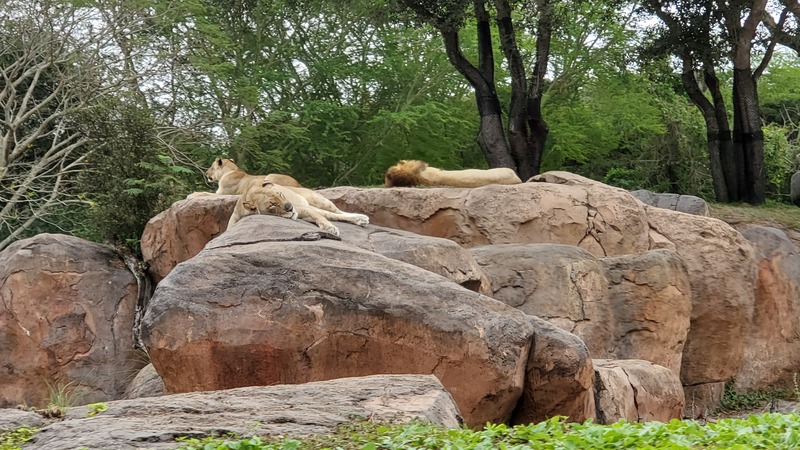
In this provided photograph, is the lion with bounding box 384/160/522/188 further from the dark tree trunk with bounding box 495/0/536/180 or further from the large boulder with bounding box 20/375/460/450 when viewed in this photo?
the large boulder with bounding box 20/375/460/450

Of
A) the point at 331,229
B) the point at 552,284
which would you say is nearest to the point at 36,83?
the point at 331,229

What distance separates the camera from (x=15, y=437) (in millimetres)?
5742

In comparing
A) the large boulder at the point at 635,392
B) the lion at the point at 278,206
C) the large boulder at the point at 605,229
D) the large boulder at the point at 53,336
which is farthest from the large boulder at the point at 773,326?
the large boulder at the point at 53,336

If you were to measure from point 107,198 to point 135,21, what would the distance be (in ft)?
19.1

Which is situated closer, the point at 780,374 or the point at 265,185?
the point at 265,185

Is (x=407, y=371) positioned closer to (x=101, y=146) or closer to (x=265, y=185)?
(x=265, y=185)

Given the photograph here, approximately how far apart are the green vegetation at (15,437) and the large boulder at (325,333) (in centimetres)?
303

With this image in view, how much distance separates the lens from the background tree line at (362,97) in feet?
67.2

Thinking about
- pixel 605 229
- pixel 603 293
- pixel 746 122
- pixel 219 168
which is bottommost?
pixel 603 293

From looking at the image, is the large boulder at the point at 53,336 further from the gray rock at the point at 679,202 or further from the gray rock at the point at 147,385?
the gray rock at the point at 679,202

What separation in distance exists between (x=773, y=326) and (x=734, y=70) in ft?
25.3

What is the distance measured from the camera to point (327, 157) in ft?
91.0

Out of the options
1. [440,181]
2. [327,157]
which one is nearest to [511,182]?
[440,181]

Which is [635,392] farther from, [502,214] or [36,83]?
[36,83]
